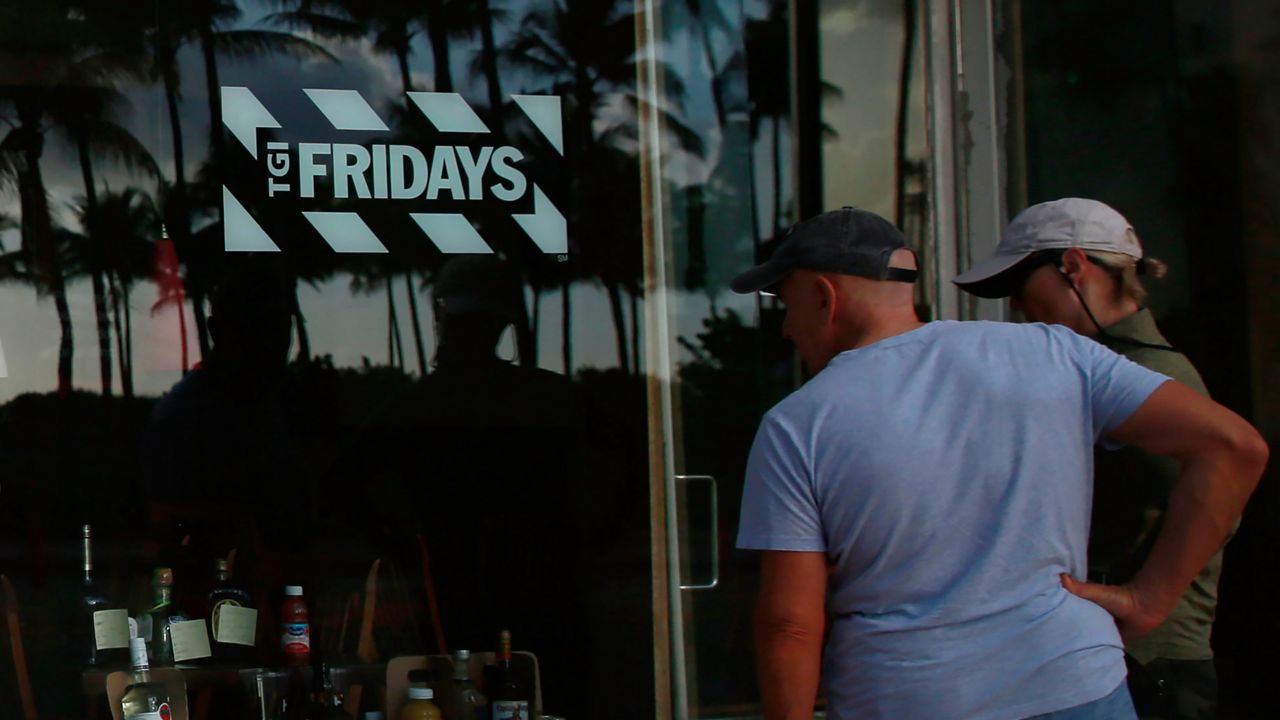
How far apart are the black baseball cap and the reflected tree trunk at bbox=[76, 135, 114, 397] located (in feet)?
9.02

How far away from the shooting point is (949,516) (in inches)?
75.0

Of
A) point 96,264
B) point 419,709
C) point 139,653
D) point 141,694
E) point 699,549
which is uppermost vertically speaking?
point 96,264

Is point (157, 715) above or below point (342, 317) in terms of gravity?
below

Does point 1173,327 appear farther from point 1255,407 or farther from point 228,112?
point 228,112

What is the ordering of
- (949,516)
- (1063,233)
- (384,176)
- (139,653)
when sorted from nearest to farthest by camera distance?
(949,516) → (1063,233) → (139,653) → (384,176)

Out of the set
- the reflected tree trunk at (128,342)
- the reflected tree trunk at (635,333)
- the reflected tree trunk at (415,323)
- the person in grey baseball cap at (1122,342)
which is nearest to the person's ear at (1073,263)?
the person in grey baseball cap at (1122,342)

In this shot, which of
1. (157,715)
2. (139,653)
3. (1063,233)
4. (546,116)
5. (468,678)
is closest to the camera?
(1063,233)

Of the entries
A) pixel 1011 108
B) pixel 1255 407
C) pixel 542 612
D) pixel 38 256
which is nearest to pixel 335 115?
pixel 38 256

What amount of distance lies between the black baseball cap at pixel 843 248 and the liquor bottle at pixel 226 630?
7.89 ft

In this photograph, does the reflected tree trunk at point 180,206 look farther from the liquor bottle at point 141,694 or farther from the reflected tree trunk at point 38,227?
the liquor bottle at point 141,694

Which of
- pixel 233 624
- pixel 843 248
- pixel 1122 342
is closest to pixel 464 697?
pixel 233 624

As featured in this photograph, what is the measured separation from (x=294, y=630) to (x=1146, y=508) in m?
2.41

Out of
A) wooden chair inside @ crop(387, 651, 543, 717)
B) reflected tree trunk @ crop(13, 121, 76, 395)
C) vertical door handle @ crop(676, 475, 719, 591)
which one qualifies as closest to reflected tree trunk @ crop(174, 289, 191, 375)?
reflected tree trunk @ crop(13, 121, 76, 395)

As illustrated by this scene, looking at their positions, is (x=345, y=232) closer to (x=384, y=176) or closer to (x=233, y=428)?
(x=384, y=176)
